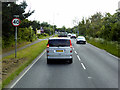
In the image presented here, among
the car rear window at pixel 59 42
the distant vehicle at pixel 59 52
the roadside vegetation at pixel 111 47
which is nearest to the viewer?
the distant vehicle at pixel 59 52

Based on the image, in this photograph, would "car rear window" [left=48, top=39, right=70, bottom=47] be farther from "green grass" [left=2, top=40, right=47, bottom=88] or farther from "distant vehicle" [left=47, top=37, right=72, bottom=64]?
"green grass" [left=2, top=40, right=47, bottom=88]

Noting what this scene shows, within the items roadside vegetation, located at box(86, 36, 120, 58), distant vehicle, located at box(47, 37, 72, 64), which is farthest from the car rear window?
roadside vegetation, located at box(86, 36, 120, 58)

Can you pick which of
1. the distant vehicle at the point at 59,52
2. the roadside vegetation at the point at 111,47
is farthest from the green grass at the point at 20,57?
the roadside vegetation at the point at 111,47

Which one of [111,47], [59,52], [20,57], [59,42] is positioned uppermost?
[59,42]

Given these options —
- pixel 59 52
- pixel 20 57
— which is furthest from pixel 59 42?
pixel 20 57

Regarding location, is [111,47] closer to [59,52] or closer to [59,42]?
[59,42]

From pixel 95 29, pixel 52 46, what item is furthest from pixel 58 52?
pixel 95 29

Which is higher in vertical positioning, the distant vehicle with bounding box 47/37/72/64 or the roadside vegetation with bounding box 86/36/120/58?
the distant vehicle with bounding box 47/37/72/64

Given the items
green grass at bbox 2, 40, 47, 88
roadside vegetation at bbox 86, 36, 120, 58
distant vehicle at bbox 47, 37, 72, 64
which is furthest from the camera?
roadside vegetation at bbox 86, 36, 120, 58

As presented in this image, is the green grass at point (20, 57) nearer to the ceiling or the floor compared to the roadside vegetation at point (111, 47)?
nearer to the floor

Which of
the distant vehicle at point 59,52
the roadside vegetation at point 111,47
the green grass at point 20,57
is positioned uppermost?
the distant vehicle at point 59,52

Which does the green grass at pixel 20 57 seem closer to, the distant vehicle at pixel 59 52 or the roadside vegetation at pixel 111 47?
the distant vehicle at pixel 59 52

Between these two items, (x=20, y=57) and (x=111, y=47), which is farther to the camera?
(x=111, y=47)

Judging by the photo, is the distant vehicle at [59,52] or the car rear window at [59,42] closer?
the distant vehicle at [59,52]
